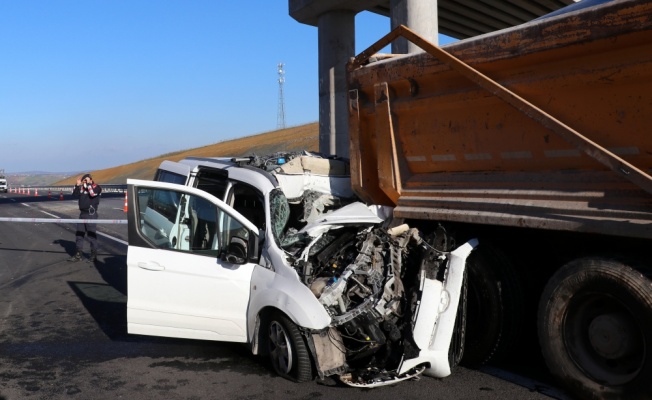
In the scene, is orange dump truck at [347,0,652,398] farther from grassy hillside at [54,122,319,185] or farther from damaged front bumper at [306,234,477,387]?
grassy hillside at [54,122,319,185]

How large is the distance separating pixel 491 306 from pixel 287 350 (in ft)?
5.34

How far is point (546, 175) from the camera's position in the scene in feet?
15.1

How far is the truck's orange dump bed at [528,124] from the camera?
13.1ft

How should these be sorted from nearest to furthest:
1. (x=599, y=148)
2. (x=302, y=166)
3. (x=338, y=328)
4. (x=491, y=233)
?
(x=599, y=148) < (x=338, y=328) < (x=491, y=233) < (x=302, y=166)

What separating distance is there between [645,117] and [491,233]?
1608 millimetres

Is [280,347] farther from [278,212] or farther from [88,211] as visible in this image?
[88,211]

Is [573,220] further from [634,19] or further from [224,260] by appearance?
[224,260]

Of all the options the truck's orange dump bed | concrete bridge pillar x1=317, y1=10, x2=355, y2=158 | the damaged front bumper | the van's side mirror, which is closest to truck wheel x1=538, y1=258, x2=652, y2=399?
the truck's orange dump bed

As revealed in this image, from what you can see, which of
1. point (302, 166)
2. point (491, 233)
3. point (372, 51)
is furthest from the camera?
point (302, 166)

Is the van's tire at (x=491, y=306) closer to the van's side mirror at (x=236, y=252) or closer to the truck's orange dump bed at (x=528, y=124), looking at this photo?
the truck's orange dump bed at (x=528, y=124)

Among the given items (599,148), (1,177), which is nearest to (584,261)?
(599,148)

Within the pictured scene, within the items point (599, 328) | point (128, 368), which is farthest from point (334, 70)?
point (599, 328)

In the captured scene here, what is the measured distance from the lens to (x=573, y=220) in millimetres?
4309

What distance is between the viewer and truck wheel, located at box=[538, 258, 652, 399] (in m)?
3.93
